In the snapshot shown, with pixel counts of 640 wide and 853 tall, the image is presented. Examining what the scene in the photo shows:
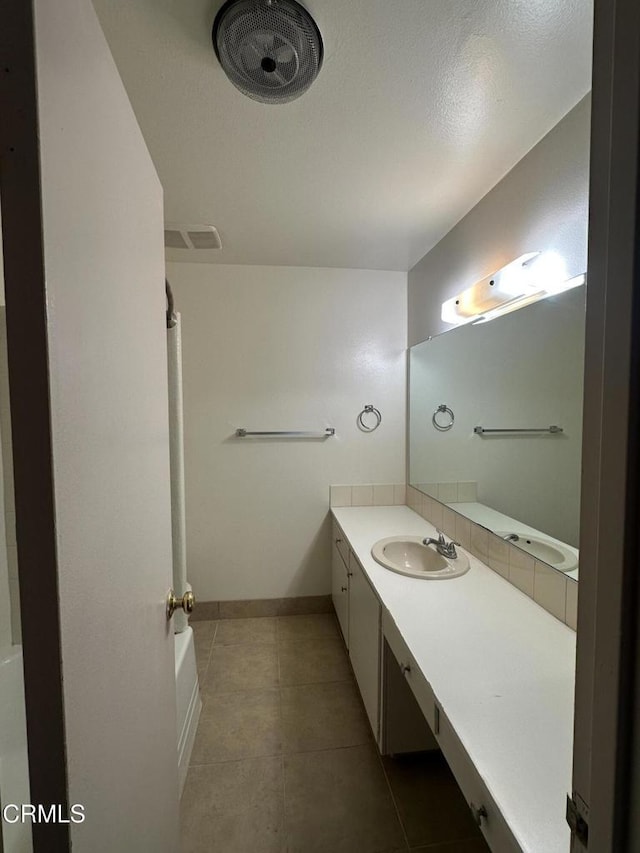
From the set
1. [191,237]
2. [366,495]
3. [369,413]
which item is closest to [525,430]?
[369,413]

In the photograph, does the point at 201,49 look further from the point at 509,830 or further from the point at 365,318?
the point at 509,830

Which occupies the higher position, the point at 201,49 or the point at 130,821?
the point at 201,49

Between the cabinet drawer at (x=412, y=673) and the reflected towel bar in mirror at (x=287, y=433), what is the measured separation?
132 centimetres

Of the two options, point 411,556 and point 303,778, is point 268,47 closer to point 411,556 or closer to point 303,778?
point 411,556

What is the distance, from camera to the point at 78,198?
461 mm

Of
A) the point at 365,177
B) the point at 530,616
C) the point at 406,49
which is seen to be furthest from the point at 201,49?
the point at 530,616

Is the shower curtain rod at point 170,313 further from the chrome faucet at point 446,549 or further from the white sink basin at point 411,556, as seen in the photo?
the chrome faucet at point 446,549

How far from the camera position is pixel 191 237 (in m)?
1.98

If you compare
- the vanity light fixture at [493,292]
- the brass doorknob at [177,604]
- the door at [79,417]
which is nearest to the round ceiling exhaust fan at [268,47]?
the door at [79,417]

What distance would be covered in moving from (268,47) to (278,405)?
1746mm

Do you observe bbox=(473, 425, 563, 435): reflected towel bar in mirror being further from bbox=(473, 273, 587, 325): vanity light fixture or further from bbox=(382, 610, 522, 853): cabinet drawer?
bbox=(382, 610, 522, 853): cabinet drawer

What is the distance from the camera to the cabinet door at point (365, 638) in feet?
4.73

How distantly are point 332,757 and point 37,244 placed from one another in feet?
6.45

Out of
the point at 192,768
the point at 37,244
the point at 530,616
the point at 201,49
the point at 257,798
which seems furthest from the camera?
the point at 192,768
